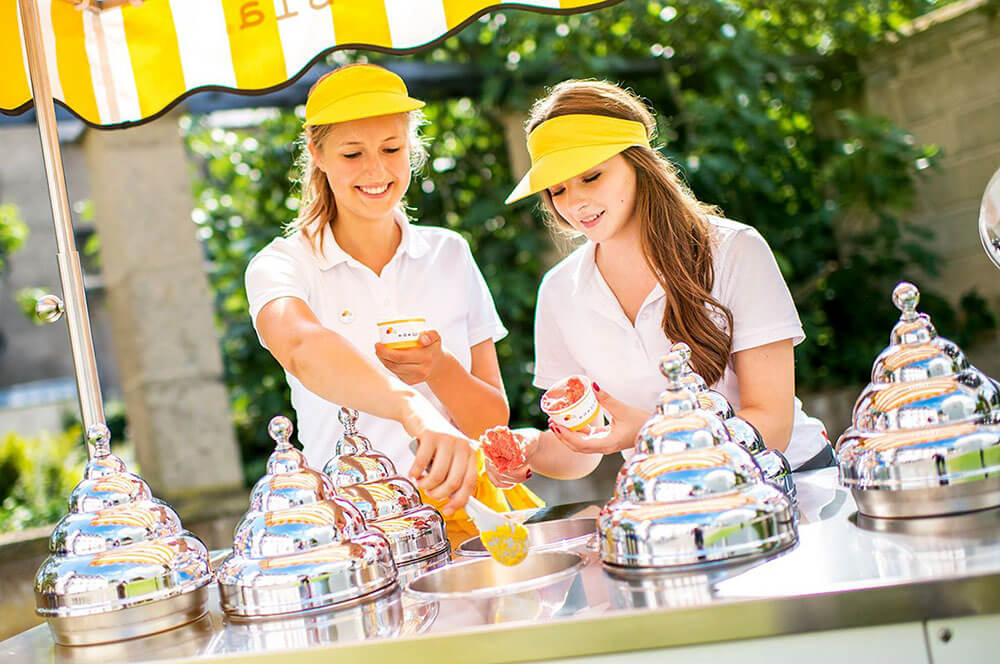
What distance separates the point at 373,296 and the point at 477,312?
0.91 ft

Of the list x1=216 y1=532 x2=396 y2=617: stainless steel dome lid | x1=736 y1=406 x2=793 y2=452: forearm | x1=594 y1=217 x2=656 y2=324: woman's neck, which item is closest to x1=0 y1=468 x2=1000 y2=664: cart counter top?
x1=216 y1=532 x2=396 y2=617: stainless steel dome lid

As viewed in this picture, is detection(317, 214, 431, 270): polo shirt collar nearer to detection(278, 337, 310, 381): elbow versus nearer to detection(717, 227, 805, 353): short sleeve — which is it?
detection(278, 337, 310, 381): elbow

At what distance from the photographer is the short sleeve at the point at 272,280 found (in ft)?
7.30

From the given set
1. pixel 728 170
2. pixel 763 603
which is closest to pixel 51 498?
pixel 728 170

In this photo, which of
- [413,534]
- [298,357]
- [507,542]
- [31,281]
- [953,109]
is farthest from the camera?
[31,281]

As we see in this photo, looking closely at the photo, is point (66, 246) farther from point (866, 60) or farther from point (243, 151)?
point (866, 60)

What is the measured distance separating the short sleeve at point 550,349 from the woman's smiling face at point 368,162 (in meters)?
0.42

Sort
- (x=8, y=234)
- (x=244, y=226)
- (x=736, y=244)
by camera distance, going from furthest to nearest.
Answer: (x=8, y=234)
(x=244, y=226)
(x=736, y=244)

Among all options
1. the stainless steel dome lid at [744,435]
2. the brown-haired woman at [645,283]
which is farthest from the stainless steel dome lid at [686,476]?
the brown-haired woman at [645,283]

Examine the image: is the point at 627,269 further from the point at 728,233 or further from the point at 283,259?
the point at 283,259

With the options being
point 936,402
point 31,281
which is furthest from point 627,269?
point 31,281

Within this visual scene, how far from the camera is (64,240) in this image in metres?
1.96

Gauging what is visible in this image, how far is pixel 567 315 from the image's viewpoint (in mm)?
2402

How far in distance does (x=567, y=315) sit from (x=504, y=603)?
3.84 ft
